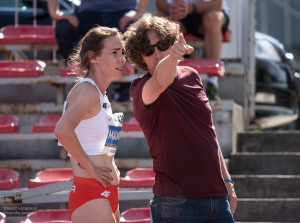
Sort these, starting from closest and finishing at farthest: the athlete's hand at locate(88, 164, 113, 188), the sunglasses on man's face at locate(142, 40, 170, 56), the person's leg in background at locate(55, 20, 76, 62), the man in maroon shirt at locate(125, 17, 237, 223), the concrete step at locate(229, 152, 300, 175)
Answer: the man in maroon shirt at locate(125, 17, 237, 223) → the sunglasses on man's face at locate(142, 40, 170, 56) → the athlete's hand at locate(88, 164, 113, 188) → the concrete step at locate(229, 152, 300, 175) → the person's leg in background at locate(55, 20, 76, 62)

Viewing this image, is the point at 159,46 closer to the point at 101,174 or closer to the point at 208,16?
the point at 101,174

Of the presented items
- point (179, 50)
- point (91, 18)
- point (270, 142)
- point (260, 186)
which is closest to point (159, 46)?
point (179, 50)

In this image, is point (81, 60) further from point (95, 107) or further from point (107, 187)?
point (107, 187)

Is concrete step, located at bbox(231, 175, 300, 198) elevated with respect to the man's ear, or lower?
lower

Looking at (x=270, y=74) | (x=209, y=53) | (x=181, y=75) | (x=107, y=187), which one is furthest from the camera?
(x=270, y=74)

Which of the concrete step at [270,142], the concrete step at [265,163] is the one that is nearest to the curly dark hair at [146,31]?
the concrete step at [265,163]

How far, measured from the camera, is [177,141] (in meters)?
2.93

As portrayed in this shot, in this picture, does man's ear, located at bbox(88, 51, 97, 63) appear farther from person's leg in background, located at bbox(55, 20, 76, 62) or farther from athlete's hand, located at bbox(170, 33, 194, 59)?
person's leg in background, located at bbox(55, 20, 76, 62)

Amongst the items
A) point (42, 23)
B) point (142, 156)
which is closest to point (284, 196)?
point (142, 156)

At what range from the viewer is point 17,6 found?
8.37 meters

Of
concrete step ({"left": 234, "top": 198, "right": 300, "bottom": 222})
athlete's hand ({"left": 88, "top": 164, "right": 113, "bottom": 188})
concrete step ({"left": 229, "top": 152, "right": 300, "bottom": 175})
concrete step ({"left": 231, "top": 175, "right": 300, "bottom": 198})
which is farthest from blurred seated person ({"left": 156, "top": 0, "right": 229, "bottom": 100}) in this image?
athlete's hand ({"left": 88, "top": 164, "right": 113, "bottom": 188})

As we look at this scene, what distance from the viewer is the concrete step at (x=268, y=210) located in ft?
16.4

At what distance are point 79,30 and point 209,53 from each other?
1.30m

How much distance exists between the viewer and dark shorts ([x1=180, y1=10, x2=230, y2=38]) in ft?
22.0
